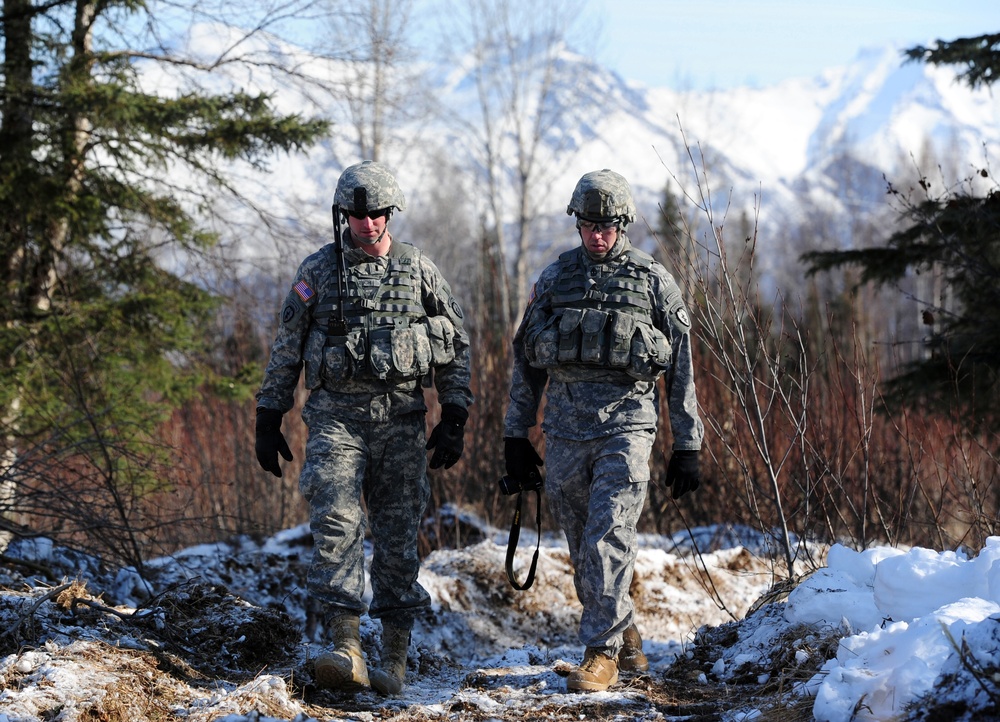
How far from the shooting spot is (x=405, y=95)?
404 inches

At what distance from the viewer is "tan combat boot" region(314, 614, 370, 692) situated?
12.4 ft

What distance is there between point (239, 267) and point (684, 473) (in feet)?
18.4

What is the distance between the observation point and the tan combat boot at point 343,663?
3775mm

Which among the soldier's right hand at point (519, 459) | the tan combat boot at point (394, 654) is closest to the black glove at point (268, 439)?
the tan combat boot at point (394, 654)

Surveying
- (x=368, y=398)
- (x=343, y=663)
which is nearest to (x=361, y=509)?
(x=368, y=398)

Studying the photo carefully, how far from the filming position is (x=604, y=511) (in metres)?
4.05

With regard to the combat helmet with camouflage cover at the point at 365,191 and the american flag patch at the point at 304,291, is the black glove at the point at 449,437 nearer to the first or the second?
the american flag patch at the point at 304,291

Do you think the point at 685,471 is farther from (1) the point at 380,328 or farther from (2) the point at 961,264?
(2) the point at 961,264

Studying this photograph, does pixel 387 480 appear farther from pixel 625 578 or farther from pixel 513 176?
pixel 513 176

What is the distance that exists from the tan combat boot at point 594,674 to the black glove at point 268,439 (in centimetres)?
146

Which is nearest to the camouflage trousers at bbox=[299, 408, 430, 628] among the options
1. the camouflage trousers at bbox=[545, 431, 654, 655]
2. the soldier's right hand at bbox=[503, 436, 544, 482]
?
the soldier's right hand at bbox=[503, 436, 544, 482]

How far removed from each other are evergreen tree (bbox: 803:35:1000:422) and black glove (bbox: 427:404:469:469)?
351cm

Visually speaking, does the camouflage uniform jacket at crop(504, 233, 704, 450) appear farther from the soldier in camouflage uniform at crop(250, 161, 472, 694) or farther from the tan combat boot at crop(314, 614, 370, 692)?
the tan combat boot at crop(314, 614, 370, 692)

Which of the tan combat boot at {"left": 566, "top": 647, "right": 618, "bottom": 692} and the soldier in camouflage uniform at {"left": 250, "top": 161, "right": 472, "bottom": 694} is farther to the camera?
the soldier in camouflage uniform at {"left": 250, "top": 161, "right": 472, "bottom": 694}
